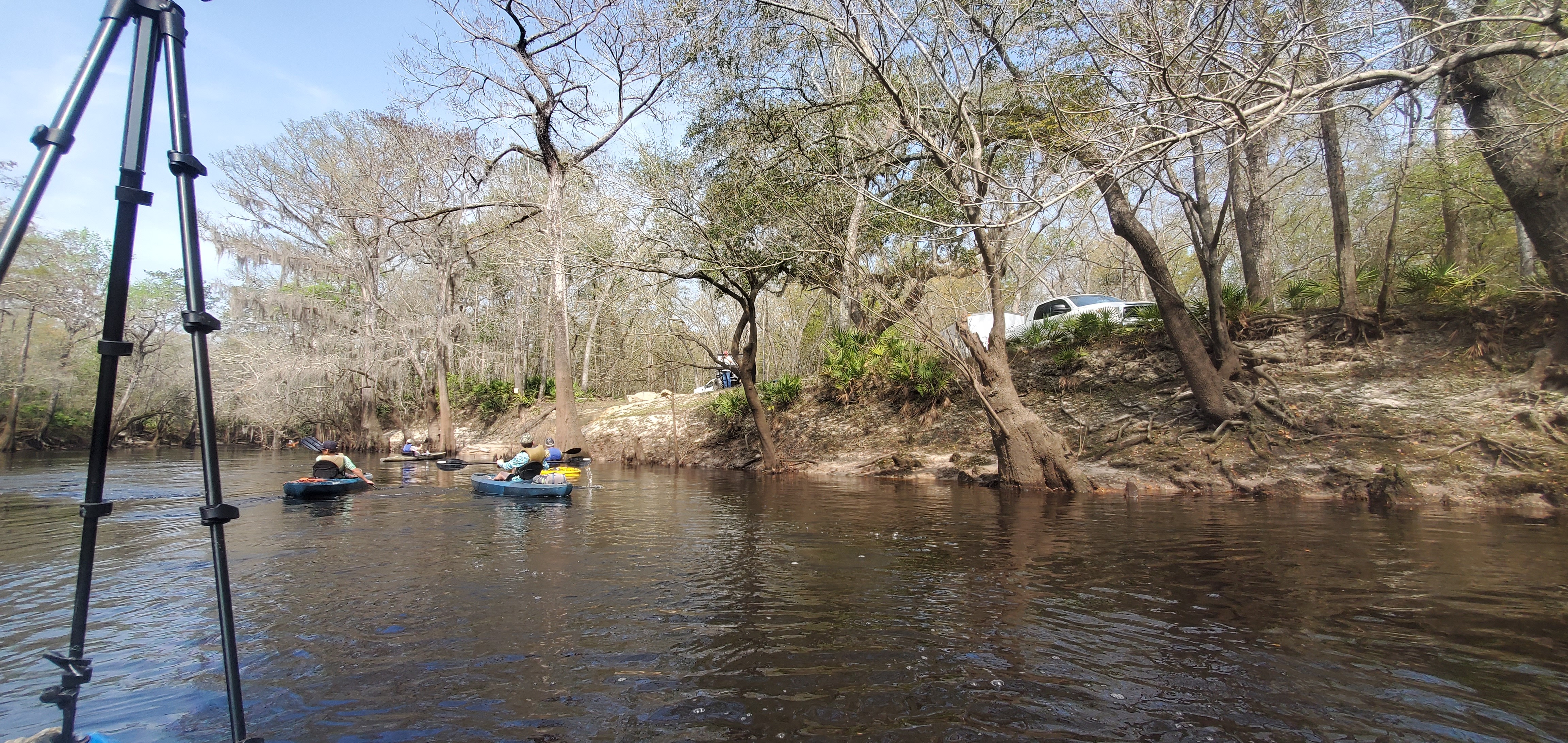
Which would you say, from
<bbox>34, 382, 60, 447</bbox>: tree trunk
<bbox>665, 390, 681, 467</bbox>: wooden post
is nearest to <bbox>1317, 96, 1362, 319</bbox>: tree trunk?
<bbox>665, 390, 681, 467</bbox>: wooden post

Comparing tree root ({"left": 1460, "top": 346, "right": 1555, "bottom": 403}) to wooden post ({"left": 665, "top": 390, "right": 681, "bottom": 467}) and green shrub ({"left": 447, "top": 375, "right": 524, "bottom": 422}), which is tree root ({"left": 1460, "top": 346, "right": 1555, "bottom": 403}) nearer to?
wooden post ({"left": 665, "top": 390, "right": 681, "bottom": 467})

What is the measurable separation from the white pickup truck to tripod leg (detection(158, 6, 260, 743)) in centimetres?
1743

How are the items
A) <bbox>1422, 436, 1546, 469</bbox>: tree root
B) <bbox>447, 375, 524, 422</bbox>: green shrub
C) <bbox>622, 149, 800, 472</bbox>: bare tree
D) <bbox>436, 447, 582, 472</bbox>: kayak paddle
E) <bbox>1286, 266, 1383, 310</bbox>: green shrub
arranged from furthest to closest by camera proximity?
<bbox>447, 375, 524, 422</bbox>: green shrub → <bbox>436, 447, 582, 472</bbox>: kayak paddle → <bbox>622, 149, 800, 472</bbox>: bare tree → <bbox>1286, 266, 1383, 310</bbox>: green shrub → <bbox>1422, 436, 1546, 469</bbox>: tree root

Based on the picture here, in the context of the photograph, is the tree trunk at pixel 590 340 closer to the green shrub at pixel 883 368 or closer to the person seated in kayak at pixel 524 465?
the green shrub at pixel 883 368

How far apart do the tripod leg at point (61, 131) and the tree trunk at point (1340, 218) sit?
13.1m

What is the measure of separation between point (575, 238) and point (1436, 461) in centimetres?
1898

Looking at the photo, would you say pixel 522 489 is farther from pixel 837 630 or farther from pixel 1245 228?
pixel 1245 228

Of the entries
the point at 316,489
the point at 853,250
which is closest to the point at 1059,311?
the point at 853,250

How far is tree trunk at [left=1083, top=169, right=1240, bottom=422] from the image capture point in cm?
1335

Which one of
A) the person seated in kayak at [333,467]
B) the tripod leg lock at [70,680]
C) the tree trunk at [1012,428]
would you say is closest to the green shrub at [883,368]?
the tree trunk at [1012,428]

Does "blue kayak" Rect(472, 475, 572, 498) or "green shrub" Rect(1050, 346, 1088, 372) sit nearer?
"blue kayak" Rect(472, 475, 572, 498)

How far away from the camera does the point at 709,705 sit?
4.32 m

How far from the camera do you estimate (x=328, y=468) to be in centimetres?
1491

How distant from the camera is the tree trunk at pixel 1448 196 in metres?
11.5
